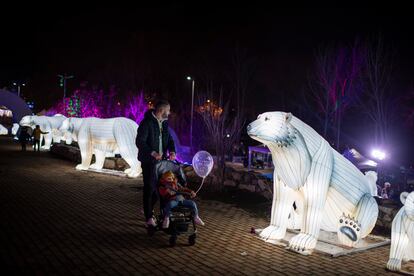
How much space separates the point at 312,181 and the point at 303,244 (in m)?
0.93

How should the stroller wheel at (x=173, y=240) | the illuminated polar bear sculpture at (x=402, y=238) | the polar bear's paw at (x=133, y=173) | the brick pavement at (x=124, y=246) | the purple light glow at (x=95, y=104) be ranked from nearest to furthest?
the brick pavement at (x=124, y=246) < the illuminated polar bear sculpture at (x=402, y=238) < the stroller wheel at (x=173, y=240) < the polar bear's paw at (x=133, y=173) < the purple light glow at (x=95, y=104)

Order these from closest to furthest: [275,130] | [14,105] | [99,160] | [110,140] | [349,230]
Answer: [275,130]
[349,230]
[110,140]
[99,160]
[14,105]

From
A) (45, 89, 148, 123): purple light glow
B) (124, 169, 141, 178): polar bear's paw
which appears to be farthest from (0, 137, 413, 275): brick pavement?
(45, 89, 148, 123): purple light glow

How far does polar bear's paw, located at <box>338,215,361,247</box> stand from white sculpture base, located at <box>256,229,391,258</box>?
184 mm

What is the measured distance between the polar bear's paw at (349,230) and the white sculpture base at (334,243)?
184 millimetres

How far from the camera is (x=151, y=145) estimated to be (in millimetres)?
6836

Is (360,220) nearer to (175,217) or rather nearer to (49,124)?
(175,217)

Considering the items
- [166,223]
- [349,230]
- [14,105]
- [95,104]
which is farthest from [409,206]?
[14,105]

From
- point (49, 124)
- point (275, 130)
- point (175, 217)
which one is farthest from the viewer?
point (49, 124)

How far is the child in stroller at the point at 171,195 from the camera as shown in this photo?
6.14 m

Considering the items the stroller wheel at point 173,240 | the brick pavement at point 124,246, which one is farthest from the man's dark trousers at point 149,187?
the stroller wheel at point 173,240

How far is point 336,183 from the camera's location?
20.1 ft

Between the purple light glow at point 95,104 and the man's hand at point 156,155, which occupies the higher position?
the purple light glow at point 95,104

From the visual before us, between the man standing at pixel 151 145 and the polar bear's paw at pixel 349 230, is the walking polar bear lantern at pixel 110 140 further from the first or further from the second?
the polar bear's paw at pixel 349 230
